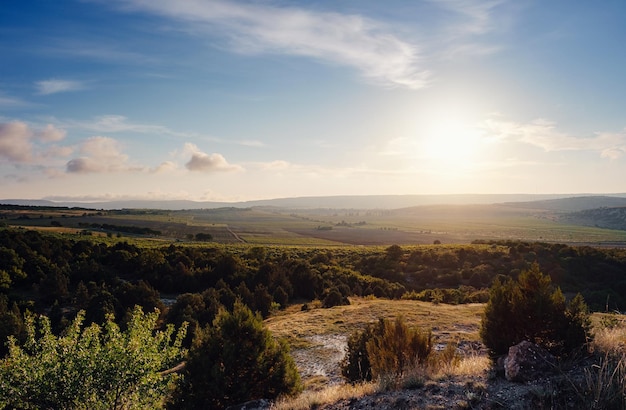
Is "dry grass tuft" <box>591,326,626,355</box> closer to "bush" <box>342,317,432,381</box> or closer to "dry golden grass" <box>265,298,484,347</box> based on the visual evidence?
"bush" <box>342,317,432,381</box>

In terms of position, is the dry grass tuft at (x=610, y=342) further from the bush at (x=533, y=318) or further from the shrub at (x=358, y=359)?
the shrub at (x=358, y=359)

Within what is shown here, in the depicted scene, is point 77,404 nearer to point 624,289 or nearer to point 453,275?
point 453,275

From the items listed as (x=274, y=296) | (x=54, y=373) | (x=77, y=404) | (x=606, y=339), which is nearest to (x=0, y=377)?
(x=54, y=373)

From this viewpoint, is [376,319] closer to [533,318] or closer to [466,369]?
[466,369]

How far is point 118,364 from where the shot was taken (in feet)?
29.8

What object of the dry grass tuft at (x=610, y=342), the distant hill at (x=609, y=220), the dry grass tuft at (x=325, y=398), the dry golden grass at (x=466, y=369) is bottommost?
the distant hill at (x=609, y=220)

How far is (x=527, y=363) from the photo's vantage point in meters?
7.81

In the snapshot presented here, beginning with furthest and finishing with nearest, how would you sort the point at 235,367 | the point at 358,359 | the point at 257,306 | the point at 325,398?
the point at 257,306 < the point at 358,359 < the point at 235,367 < the point at 325,398

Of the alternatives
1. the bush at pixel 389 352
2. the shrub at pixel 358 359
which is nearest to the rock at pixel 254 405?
the bush at pixel 389 352

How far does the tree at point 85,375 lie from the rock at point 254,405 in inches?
81.3

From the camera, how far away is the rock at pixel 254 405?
894 cm

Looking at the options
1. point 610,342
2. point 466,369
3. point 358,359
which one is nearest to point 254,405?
point 358,359

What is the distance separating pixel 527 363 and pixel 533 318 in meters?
1.97

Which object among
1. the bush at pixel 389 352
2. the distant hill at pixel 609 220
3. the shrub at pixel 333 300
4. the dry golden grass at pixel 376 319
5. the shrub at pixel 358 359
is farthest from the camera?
the distant hill at pixel 609 220
